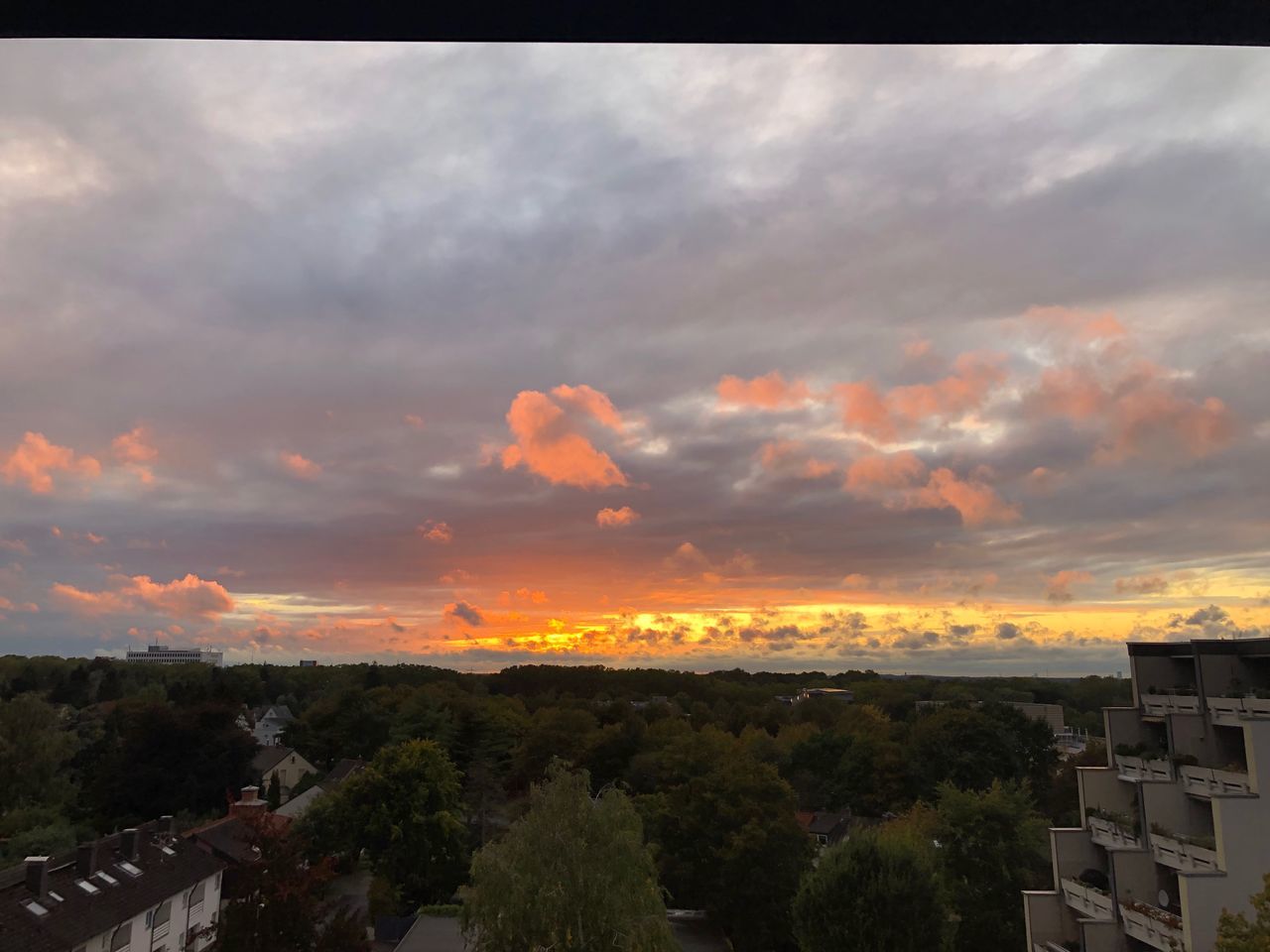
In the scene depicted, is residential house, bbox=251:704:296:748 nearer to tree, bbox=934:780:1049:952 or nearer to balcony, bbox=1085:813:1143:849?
tree, bbox=934:780:1049:952

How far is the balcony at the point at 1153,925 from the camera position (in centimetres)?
1549

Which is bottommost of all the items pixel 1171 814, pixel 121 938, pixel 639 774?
pixel 121 938

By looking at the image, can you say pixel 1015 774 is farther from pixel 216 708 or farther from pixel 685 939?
pixel 216 708

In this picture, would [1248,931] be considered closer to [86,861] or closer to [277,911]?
[277,911]

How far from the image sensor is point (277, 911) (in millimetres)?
19172

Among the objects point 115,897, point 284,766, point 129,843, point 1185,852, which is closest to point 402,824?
point 129,843

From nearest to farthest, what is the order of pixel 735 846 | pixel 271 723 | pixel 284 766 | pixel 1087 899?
pixel 1087 899 → pixel 735 846 → pixel 284 766 → pixel 271 723

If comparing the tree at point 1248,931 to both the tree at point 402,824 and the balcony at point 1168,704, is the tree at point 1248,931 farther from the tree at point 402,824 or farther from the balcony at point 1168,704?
the tree at point 402,824

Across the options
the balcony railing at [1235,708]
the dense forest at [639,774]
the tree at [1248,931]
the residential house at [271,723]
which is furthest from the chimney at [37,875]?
the residential house at [271,723]

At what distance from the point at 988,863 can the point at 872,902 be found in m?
5.54

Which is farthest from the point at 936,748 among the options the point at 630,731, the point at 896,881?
the point at 896,881

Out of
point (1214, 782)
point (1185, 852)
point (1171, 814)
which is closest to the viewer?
point (1185, 852)

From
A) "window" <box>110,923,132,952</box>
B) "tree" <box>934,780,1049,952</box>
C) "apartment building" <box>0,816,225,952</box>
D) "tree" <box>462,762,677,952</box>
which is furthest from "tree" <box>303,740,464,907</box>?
"tree" <box>934,780,1049,952</box>

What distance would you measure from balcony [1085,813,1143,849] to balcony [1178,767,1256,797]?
1602 millimetres
